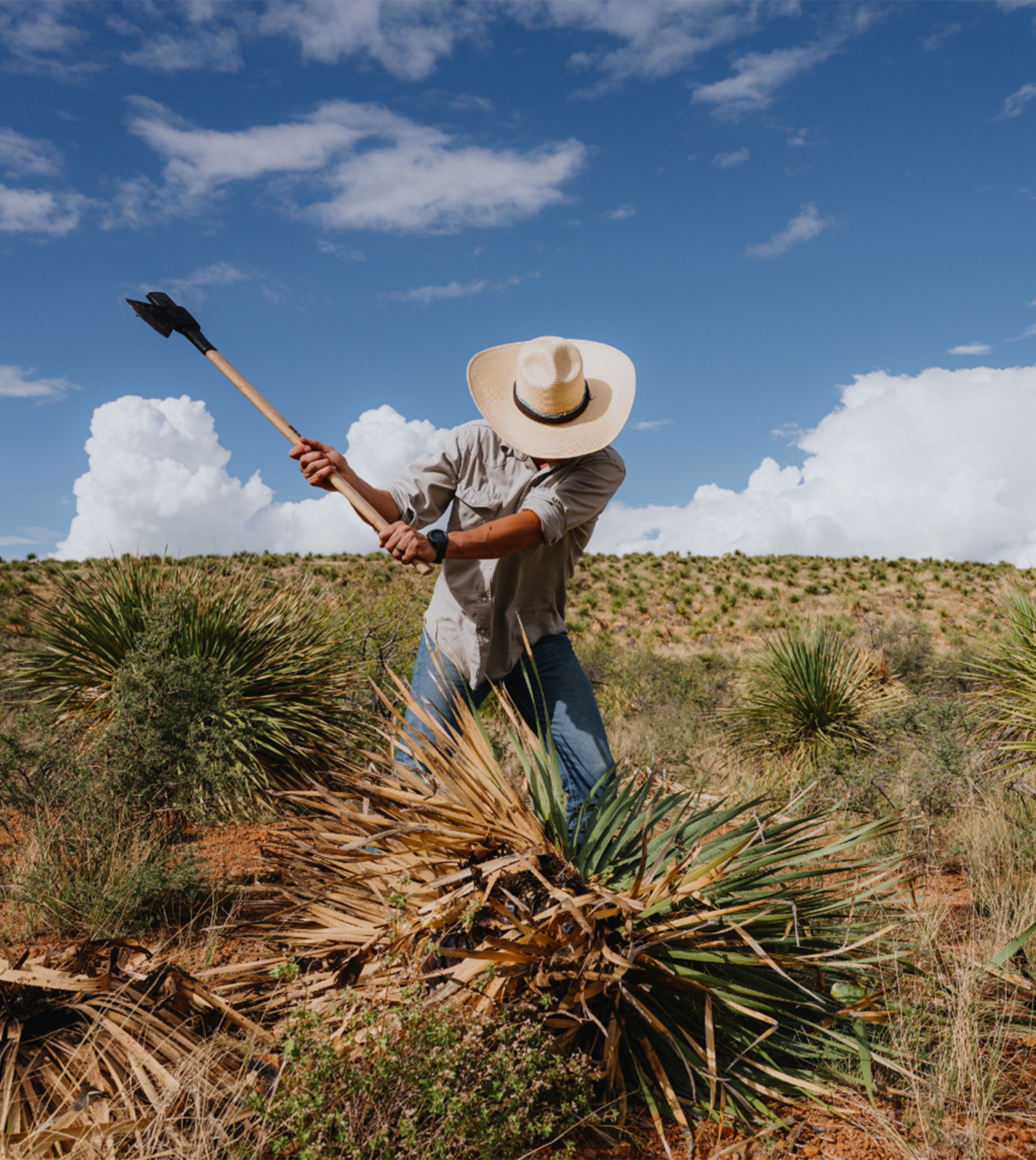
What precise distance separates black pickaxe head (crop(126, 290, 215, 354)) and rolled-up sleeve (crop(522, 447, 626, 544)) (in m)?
1.39

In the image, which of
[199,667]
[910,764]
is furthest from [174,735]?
[910,764]

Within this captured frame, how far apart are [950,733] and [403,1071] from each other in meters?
5.86

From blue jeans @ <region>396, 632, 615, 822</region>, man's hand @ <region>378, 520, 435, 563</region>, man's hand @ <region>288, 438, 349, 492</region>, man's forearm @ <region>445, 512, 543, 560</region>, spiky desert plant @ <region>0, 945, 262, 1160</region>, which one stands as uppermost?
man's hand @ <region>288, 438, 349, 492</region>

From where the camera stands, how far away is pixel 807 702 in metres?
8.16

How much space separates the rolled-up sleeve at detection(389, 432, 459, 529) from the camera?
314cm

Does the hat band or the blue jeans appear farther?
the hat band

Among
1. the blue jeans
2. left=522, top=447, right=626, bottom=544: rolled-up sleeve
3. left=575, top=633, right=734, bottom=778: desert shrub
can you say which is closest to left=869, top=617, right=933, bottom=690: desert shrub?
left=575, top=633, right=734, bottom=778: desert shrub

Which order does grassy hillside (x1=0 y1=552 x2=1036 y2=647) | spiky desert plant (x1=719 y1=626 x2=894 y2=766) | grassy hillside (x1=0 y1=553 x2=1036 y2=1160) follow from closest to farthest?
grassy hillside (x1=0 y1=553 x2=1036 y2=1160), spiky desert plant (x1=719 y1=626 x2=894 y2=766), grassy hillside (x1=0 y1=552 x2=1036 y2=647)

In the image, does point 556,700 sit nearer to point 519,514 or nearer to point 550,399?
point 519,514

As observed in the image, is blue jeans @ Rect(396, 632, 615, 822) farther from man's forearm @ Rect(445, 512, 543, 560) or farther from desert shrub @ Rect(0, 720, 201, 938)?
desert shrub @ Rect(0, 720, 201, 938)

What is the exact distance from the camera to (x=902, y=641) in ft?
51.5

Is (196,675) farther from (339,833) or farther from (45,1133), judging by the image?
(45,1133)

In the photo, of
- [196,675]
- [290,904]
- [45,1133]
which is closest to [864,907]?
[290,904]

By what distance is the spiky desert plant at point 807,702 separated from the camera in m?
8.09
